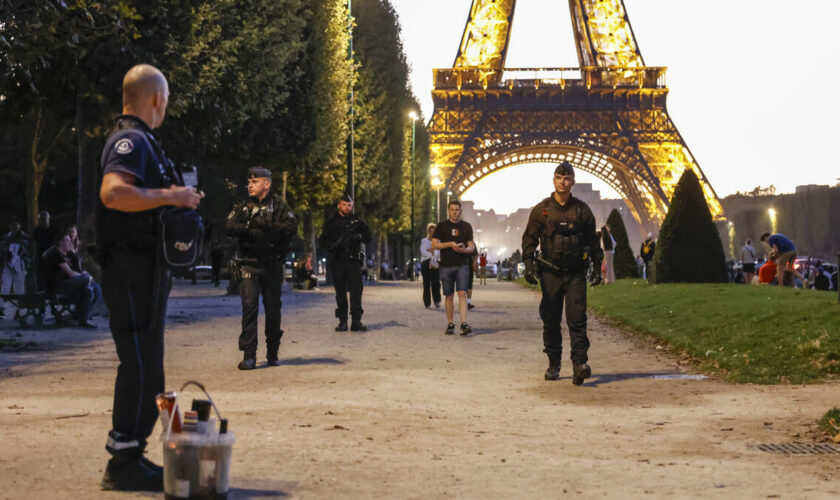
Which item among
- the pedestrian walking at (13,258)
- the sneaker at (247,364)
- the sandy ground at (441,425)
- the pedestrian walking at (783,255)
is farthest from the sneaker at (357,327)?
the pedestrian walking at (783,255)

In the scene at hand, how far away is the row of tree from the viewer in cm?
1802

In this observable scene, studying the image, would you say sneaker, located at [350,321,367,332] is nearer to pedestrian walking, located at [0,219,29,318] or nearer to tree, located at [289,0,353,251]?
pedestrian walking, located at [0,219,29,318]

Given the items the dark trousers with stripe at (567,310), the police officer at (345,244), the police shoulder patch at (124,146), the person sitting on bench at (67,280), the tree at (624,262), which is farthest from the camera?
the tree at (624,262)

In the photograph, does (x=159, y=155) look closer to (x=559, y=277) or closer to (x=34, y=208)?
(x=559, y=277)

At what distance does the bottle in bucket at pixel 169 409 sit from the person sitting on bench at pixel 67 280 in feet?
39.5

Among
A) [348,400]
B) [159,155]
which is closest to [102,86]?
[348,400]

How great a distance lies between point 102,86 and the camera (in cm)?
1905

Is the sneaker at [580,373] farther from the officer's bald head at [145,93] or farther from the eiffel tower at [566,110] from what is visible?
the eiffel tower at [566,110]

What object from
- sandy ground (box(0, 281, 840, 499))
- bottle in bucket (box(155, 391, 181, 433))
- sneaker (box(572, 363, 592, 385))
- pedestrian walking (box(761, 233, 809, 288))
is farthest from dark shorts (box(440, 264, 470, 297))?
pedestrian walking (box(761, 233, 809, 288))

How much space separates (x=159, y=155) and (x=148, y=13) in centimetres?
1442

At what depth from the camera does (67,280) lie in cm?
1673

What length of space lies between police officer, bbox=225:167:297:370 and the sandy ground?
470 mm

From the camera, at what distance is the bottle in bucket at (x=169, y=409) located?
4855 mm

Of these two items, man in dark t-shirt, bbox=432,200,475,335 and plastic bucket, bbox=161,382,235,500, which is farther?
man in dark t-shirt, bbox=432,200,475,335
